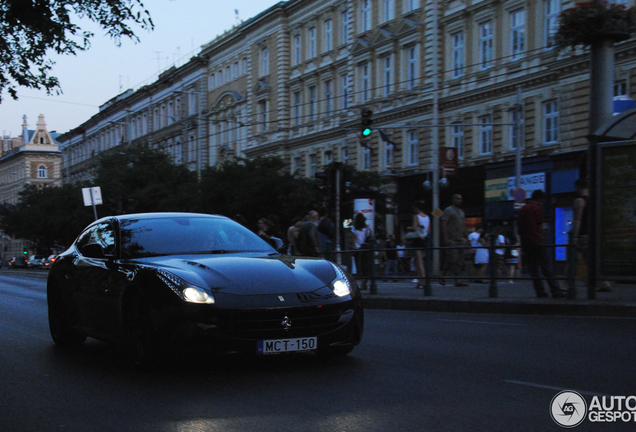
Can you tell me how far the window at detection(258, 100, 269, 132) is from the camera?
58.0 m

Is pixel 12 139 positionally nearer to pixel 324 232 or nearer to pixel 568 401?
pixel 324 232

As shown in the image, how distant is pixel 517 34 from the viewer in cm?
3653

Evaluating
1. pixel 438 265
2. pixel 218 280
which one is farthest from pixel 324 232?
pixel 218 280

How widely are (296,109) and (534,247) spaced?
40.8 meters

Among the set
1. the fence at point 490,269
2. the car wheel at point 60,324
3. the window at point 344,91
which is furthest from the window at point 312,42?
the car wheel at point 60,324

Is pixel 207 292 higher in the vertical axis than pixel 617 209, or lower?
lower

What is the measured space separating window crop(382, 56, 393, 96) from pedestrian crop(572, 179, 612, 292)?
30.6m

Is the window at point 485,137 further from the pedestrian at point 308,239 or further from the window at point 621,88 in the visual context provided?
the pedestrian at point 308,239

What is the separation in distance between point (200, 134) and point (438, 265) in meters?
54.3

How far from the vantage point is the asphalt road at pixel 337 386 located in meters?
5.38

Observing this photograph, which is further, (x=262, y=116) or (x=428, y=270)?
(x=262, y=116)

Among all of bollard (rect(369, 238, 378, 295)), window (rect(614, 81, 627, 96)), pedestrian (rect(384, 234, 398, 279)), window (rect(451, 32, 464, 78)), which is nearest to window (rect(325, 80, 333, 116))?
window (rect(451, 32, 464, 78))

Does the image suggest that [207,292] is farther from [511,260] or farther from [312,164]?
[312,164]

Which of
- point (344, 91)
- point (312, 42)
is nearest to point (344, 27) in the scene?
point (344, 91)
